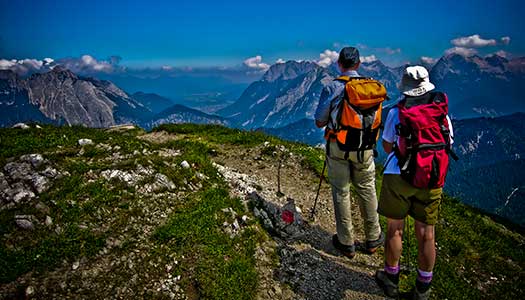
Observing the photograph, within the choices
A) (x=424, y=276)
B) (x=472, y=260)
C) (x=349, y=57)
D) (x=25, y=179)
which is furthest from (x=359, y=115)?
(x=25, y=179)

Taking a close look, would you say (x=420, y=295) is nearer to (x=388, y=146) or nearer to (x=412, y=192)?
(x=412, y=192)

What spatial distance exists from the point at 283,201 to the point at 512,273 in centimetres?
665

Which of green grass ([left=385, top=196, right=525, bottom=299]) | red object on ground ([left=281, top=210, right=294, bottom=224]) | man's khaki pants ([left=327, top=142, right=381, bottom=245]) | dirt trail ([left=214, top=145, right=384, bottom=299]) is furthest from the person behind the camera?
red object on ground ([left=281, top=210, right=294, bottom=224])

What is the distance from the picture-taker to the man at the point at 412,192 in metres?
5.93

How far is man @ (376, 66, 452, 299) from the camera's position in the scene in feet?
19.4

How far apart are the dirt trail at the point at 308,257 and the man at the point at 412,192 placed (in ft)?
4.70

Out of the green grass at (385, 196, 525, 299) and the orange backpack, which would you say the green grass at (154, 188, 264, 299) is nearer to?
the orange backpack

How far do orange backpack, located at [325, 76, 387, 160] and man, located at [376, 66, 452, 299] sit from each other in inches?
26.1

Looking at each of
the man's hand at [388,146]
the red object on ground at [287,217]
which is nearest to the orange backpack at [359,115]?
the man's hand at [388,146]

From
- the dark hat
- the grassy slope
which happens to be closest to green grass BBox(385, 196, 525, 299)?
the grassy slope

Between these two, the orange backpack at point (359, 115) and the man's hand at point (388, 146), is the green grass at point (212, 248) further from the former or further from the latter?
the man's hand at point (388, 146)

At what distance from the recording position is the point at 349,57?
726 centimetres

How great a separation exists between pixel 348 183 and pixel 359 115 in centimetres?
170

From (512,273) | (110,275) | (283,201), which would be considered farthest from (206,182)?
(512,273)
